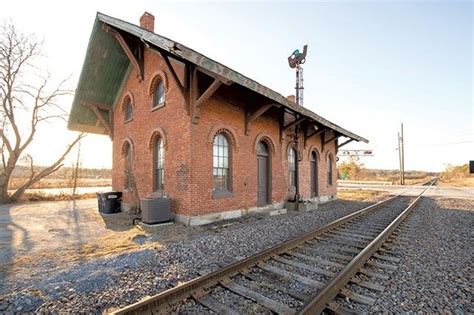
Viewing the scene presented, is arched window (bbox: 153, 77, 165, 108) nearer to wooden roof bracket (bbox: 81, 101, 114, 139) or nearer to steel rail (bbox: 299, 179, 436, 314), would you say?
wooden roof bracket (bbox: 81, 101, 114, 139)

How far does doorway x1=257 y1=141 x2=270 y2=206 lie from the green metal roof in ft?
7.72

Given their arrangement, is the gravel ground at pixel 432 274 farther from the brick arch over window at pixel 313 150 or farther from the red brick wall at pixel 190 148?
the brick arch over window at pixel 313 150

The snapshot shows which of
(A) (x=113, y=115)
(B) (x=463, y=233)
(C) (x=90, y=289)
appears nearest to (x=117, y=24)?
(A) (x=113, y=115)

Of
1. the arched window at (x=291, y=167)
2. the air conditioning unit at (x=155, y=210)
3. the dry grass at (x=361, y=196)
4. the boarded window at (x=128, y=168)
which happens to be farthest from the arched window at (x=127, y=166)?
the dry grass at (x=361, y=196)

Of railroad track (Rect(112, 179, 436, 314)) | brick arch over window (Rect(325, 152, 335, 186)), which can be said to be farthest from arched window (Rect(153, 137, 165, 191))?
brick arch over window (Rect(325, 152, 335, 186))

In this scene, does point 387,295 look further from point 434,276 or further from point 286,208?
point 286,208

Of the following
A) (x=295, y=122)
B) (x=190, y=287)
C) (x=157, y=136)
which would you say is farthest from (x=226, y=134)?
(x=190, y=287)

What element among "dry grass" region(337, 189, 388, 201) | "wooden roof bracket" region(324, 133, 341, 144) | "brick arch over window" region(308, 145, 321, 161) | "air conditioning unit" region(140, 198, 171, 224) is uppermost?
"wooden roof bracket" region(324, 133, 341, 144)

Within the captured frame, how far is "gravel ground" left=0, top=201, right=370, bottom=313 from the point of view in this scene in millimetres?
3430

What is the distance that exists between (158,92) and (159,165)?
3.13 meters

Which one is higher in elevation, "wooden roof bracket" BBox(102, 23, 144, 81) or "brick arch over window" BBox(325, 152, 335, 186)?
"wooden roof bracket" BBox(102, 23, 144, 81)

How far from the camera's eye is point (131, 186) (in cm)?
1220

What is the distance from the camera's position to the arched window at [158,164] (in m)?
10.3

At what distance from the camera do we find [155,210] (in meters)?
8.38
